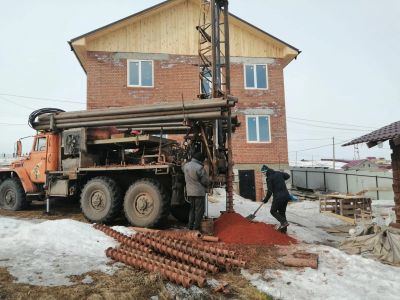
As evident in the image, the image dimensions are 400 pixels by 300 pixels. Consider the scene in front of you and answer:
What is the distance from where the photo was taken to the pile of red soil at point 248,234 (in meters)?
8.00

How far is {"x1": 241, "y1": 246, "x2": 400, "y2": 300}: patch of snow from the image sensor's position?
17.9 feet

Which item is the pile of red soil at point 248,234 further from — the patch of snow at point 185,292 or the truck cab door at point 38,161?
the truck cab door at point 38,161

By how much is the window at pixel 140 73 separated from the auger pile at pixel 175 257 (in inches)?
539

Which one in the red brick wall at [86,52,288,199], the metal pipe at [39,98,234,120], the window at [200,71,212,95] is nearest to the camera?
the metal pipe at [39,98,234,120]

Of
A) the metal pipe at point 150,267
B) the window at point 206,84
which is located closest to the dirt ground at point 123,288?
the metal pipe at point 150,267

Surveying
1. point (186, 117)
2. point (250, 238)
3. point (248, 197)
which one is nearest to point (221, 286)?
point (250, 238)

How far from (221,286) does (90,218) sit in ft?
17.8

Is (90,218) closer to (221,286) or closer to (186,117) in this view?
(186,117)

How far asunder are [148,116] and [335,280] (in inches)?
244

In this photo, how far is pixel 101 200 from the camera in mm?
9672

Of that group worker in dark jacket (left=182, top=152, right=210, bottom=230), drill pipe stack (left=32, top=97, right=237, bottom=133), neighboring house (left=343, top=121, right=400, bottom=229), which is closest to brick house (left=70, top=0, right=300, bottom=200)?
drill pipe stack (left=32, top=97, right=237, bottom=133)

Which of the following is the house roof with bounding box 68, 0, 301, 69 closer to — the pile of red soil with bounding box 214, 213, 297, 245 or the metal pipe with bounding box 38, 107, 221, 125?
the metal pipe with bounding box 38, 107, 221, 125

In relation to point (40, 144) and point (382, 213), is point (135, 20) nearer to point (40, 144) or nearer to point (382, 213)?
point (40, 144)

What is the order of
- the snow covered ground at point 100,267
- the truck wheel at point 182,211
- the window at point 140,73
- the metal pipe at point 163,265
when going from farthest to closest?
the window at point 140,73
the truck wheel at point 182,211
the snow covered ground at point 100,267
the metal pipe at point 163,265
